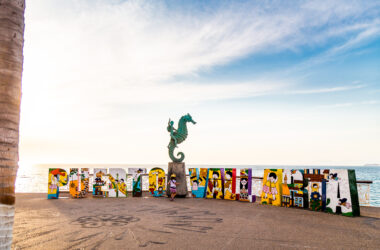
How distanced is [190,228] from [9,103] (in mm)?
6665

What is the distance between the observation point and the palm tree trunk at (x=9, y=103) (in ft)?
9.59

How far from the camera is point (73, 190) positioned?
50.6 ft

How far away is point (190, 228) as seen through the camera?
8359mm

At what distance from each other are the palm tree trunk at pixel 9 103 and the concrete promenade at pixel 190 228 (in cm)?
406

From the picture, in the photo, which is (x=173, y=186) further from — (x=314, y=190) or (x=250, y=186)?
(x=314, y=190)

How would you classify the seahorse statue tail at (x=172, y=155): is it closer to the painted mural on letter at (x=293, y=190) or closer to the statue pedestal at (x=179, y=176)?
the statue pedestal at (x=179, y=176)

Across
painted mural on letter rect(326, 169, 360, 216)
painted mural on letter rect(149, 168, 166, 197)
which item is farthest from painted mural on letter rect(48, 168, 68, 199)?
painted mural on letter rect(326, 169, 360, 216)

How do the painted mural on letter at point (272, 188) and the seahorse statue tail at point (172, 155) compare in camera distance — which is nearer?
the painted mural on letter at point (272, 188)

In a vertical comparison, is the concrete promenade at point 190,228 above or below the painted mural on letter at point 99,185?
below

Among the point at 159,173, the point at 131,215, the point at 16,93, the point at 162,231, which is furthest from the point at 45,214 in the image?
the point at 16,93

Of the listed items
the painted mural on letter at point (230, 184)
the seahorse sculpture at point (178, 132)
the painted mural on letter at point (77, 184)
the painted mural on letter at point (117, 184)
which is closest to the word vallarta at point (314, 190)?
→ the painted mural on letter at point (230, 184)

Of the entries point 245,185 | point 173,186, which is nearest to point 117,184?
point 173,186

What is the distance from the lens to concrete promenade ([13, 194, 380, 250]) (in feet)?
22.2

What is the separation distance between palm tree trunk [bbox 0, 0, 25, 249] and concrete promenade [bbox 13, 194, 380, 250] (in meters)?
4.06
